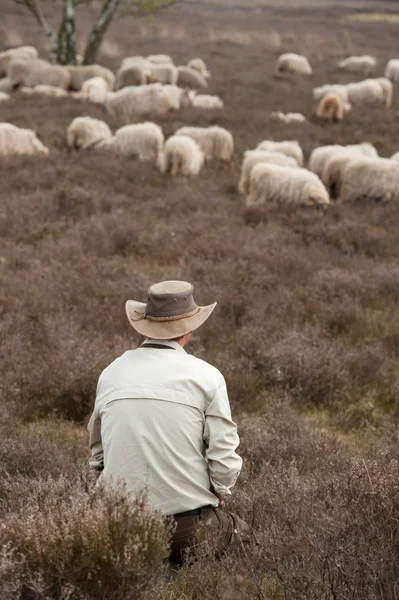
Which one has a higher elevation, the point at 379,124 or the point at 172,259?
the point at 172,259

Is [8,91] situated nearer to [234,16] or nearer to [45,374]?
[45,374]

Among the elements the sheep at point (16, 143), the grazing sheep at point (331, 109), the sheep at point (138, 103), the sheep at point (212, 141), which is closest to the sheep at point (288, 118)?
the grazing sheep at point (331, 109)

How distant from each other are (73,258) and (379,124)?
12.7 m

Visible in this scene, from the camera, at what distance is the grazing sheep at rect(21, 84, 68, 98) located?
65.5 ft

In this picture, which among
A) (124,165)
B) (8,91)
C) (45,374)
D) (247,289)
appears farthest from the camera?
(8,91)

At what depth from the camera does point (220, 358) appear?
244 inches

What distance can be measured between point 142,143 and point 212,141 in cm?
153

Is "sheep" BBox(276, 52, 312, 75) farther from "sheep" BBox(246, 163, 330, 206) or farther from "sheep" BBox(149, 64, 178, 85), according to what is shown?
"sheep" BBox(246, 163, 330, 206)

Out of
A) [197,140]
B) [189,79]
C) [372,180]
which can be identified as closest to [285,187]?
[372,180]

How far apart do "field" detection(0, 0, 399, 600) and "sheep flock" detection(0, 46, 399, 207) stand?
0.42 meters

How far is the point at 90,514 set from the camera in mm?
2463

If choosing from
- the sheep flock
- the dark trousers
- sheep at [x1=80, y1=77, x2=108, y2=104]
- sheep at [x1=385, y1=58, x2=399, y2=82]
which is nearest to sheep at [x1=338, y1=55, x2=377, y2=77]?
sheep at [x1=385, y1=58, x2=399, y2=82]

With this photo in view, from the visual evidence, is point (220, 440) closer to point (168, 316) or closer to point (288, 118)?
point (168, 316)

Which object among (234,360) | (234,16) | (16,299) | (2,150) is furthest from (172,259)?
(234,16)
